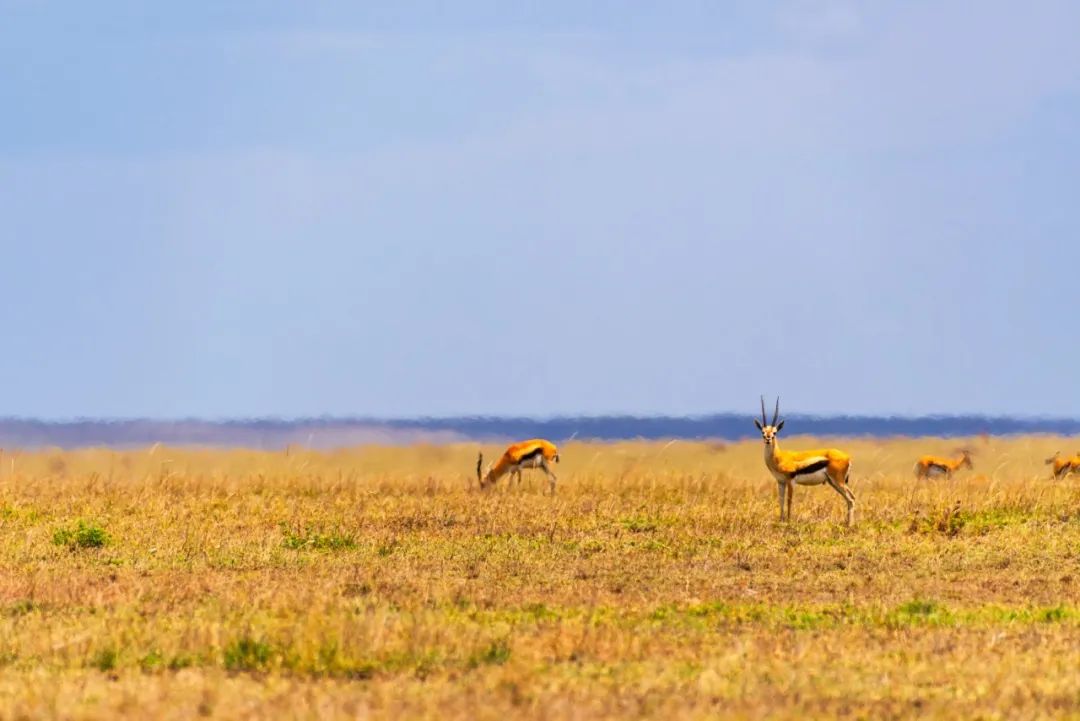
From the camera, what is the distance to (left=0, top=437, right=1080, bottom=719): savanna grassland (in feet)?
27.7

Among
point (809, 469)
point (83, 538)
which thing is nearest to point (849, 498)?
point (809, 469)

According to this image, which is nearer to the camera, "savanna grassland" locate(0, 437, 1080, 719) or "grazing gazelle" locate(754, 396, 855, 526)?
"savanna grassland" locate(0, 437, 1080, 719)

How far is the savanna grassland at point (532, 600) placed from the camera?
8453 mm

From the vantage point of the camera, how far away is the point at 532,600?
1209 cm

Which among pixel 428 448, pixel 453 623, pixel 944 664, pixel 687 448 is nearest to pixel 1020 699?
pixel 944 664

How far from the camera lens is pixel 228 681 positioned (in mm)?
8781

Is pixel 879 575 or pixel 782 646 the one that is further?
pixel 879 575

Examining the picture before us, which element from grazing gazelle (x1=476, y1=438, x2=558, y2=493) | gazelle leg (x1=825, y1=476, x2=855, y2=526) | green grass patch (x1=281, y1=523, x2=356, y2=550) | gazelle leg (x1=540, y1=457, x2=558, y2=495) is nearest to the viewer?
green grass patch (x1=281, y1=523, x2=356, y2=550)

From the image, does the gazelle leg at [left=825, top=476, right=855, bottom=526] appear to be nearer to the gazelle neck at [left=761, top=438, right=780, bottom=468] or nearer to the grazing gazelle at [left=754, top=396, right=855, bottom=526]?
the grazing gazelle at [left=754, top=396, right=855, bottom=526]

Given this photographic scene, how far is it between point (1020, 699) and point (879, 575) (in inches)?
219

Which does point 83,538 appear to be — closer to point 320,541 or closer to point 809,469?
point 320,541

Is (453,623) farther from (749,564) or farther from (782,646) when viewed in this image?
(749,564)

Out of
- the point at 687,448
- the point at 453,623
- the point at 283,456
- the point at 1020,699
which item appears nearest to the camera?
the point at 1020,699

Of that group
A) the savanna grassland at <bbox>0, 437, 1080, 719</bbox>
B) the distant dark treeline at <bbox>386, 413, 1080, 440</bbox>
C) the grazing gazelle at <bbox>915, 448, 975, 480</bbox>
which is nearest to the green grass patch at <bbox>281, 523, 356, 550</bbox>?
the savanna grassland at <bbox>0, 437, 1080, 719</bbox>
